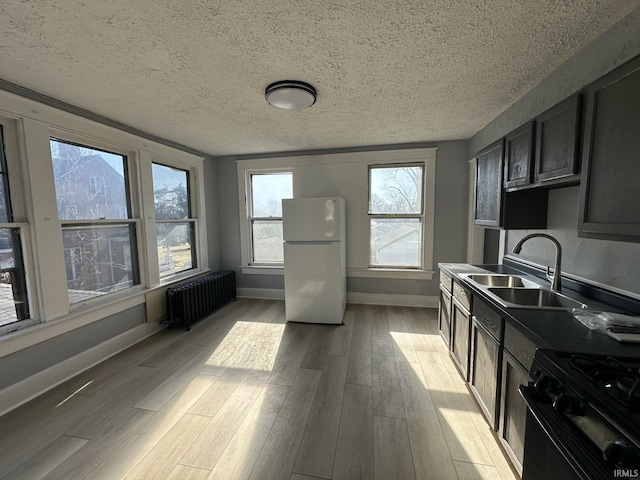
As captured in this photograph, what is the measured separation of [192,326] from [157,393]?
133cm

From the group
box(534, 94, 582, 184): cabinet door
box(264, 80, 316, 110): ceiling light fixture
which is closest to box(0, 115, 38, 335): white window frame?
box(264, 80, 316, 110): ceiling light fixture

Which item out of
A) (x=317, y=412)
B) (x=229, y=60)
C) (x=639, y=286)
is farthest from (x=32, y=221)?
(x=639, y=286)

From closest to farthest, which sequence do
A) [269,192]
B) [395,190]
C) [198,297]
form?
[198,297] < [395,190] < [269,192]

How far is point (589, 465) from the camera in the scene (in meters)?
0.73

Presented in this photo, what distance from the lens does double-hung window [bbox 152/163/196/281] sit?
134 inches

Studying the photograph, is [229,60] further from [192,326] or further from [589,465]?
[192,326]

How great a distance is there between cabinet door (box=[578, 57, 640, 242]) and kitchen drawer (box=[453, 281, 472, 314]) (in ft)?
2.81

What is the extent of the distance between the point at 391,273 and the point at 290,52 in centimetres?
312

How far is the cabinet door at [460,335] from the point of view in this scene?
207 cm

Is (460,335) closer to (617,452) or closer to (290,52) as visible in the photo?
(617,452)

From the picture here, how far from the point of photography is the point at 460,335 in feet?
7.38

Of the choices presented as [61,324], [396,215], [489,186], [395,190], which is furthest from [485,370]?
[61,324]

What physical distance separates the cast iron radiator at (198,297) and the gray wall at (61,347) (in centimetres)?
37

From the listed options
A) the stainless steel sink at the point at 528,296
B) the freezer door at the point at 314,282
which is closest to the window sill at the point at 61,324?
the freezer door at the point at 314,282
